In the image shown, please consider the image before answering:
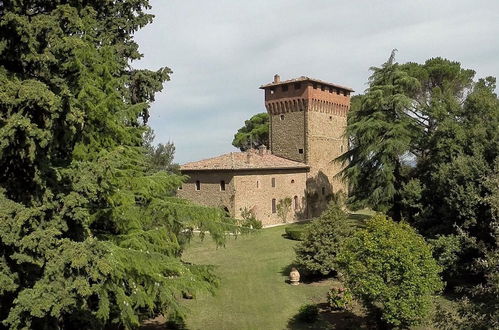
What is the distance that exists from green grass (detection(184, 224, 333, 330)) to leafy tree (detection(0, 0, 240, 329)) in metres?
2.42

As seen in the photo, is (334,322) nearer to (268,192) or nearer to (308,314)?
(308,314)

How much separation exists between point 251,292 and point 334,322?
380 cm

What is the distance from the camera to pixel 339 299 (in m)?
15.0

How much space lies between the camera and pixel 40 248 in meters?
6.50

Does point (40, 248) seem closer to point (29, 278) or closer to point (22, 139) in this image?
point (29, 278)

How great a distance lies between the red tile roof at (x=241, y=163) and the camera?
30933mm

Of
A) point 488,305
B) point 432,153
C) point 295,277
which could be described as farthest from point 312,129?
point 488,305

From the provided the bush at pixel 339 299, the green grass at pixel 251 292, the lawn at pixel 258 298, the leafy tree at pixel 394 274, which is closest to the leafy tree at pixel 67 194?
the lawn at pixel 258 298

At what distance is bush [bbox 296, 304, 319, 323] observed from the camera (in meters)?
14.2

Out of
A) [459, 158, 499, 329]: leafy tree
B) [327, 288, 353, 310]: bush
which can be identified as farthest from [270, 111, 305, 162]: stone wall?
[459, 158, 499, 329]: leafy tree

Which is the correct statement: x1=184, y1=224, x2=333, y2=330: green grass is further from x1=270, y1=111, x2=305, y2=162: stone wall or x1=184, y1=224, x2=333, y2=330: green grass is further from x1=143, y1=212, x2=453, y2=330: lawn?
x1=270, y1=111, x2=305, y2=162: stone wall

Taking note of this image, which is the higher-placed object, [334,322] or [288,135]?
[288,135]

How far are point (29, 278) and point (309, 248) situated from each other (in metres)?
13.0

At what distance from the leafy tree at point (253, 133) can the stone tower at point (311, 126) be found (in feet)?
49.6
